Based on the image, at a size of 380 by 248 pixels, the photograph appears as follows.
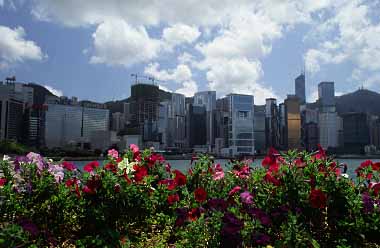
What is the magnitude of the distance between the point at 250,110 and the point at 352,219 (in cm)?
16733

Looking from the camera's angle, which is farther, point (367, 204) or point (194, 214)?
point (194, 214)

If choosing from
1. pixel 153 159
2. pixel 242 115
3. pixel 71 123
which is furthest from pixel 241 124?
pixel 153 159

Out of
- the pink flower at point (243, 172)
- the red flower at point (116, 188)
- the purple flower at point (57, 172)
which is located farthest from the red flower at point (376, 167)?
the purple flower at point (57, 172)

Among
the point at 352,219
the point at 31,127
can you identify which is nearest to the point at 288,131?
the point at 31,127

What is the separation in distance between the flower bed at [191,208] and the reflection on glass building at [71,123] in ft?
477

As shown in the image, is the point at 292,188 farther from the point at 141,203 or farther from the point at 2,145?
the point at 2,145

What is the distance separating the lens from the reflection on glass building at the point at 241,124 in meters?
155

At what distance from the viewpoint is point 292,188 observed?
395 cm

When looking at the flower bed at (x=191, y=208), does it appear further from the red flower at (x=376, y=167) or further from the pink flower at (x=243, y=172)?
the pink flower at (x=243, y=172)

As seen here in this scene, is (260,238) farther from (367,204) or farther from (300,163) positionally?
(367,204)

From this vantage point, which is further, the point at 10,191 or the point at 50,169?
the point at 50,169

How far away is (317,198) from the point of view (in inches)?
146

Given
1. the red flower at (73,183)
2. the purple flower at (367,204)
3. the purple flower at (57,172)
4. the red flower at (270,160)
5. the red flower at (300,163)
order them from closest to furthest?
the purple flower at (367,204)
the red flower at (300,163)
the red flower at (73,183)
the purple flower at (57,172)
the red flower at (270,160)

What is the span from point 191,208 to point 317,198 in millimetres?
1427
